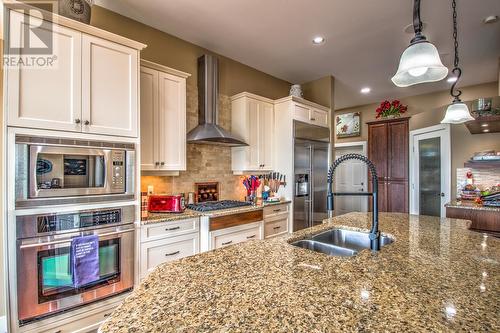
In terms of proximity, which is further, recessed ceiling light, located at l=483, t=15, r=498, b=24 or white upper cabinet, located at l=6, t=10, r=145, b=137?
recessed ceiling light, located at l=483, t=15, r=498, b=24

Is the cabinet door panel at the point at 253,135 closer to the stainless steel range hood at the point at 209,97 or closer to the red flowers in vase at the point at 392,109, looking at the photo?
the stainless steel range hood at the point at 209,97

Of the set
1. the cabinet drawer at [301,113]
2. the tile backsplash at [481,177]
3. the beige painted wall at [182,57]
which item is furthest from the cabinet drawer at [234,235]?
the tile backsplash at [481,177]

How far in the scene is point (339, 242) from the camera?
1.83 m

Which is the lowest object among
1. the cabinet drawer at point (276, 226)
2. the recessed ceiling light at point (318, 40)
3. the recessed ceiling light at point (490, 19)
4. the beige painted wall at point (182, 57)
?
the cabinet drawer at point (276, 226)

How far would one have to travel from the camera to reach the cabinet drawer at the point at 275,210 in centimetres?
325

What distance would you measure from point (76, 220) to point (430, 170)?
545 centimetres

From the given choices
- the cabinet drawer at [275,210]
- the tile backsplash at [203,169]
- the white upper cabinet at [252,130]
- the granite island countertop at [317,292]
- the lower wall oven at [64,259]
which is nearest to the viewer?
the granite island countertop at [317,292]

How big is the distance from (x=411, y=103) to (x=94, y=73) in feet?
18.9

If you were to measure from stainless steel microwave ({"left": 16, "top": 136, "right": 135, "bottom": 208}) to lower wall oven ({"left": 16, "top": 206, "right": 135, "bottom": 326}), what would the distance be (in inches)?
5.0

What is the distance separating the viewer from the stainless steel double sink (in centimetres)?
161

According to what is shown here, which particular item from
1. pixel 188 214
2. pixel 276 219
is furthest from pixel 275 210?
pixel 188 214

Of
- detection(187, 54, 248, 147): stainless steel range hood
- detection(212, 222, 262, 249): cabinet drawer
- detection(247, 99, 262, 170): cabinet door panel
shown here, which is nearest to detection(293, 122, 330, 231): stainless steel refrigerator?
detection(247, 99, 262, 170): cabinet door panel

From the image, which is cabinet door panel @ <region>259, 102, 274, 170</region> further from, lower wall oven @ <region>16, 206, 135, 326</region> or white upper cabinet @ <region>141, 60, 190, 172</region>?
lower wall oven @ <region>16, 206, 135, 326</region>

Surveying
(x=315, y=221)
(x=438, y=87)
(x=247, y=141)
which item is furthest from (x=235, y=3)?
(x=438, y=87)
